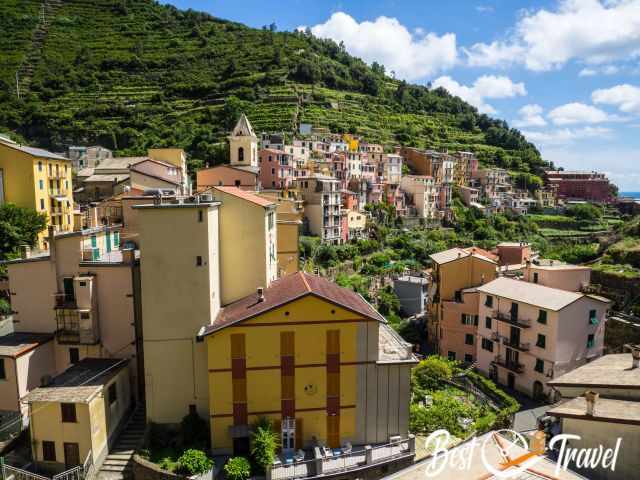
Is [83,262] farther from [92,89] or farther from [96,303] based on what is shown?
[92,89]

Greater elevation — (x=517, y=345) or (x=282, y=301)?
(x=282, y=301)

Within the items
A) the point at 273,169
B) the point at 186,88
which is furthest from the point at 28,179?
the point at 186,88

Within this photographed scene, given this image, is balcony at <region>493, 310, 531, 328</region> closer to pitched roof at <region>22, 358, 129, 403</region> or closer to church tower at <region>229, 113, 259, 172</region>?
pitched roof at <region>22, 358, 129, 403</region>

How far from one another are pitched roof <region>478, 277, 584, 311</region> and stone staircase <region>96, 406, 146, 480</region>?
76.8 feet

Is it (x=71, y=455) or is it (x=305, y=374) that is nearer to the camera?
(x=71, y=455)

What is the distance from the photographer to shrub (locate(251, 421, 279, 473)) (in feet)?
53.0

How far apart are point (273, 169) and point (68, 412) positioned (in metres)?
44.6

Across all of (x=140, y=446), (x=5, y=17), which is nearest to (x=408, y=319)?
(x=140, y=446)

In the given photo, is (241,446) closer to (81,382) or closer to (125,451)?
(125,451)

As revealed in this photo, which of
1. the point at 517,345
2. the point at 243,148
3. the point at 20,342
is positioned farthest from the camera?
the point at 243,148

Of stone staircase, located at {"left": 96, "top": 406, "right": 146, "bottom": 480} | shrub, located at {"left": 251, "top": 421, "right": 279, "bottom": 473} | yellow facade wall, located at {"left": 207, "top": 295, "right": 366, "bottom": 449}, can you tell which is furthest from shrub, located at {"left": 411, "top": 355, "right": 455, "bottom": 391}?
stone staircase, located at {"left": 96, "top": 406, "right": 146, "bottom": 480}

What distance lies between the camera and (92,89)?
3701 inches

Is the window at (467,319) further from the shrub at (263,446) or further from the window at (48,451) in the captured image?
the window at (48,451)

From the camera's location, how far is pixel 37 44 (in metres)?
106
